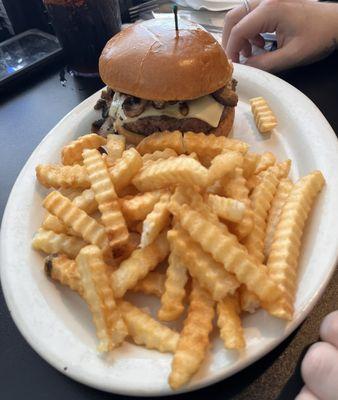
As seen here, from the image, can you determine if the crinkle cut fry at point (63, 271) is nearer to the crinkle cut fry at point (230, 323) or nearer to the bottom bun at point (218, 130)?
the crinkle cut fry at point (230, 323)

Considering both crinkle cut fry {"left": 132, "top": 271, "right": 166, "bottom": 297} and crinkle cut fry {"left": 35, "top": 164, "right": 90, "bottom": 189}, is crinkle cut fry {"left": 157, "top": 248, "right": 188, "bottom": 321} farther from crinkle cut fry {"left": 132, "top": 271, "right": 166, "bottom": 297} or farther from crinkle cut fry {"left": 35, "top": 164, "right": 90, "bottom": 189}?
crinkle cut fry {"left": 35, "top": 164, "right": 90, "bottom": 189}

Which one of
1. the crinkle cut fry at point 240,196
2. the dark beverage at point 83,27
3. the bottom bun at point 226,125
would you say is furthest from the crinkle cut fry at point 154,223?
the dark beverage at point 83,27

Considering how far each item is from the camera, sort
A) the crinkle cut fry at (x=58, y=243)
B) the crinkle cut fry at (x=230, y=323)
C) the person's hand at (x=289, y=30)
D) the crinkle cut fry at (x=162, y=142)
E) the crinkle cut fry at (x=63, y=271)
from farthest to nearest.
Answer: the person's hand at (x=289, y=30) < the crinkle cut fry at (x=162, y=142) < the crinkle cut fry at (x=58, y=243) < the crinkle cut fry at (x=63, y=271) < the crinkle cut fry at (x=230, y=323)

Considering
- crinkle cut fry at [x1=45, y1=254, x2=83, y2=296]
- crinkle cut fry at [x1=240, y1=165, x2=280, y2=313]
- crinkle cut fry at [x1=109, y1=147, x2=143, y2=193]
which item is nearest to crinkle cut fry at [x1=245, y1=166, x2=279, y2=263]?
crinkle cut fry at [x1=240, y1=165, x2=280, y2=313]

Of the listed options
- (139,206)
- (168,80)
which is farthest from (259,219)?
(168,80)

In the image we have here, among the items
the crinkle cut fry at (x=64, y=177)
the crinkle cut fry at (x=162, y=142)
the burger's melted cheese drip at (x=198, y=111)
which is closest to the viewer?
the crinkle cut fry at (x=64, y=177)

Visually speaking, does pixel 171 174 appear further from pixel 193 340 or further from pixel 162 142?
pixel 193 340

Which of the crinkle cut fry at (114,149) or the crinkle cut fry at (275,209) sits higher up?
the crinkle cut fry at (114,149)
